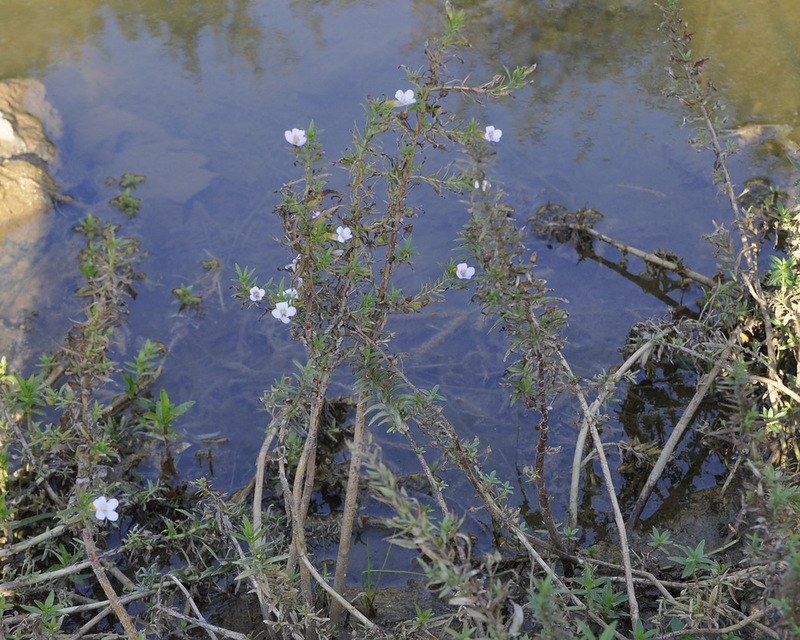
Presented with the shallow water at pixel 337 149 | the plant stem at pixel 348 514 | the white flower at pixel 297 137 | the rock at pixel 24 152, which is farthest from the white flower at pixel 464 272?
the rock at pixel 24 152

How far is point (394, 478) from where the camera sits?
247 centimetres

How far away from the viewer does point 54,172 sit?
18.2 feet

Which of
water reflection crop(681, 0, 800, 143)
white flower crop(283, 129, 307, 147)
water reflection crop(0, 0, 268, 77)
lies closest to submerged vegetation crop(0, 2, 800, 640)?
white flower crop(283, 129, 307, 147)

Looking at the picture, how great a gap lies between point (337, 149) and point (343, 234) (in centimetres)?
318

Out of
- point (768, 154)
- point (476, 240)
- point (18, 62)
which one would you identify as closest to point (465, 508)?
point (476, 240)

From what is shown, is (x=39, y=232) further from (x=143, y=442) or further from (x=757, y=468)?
(x=757, y=468)

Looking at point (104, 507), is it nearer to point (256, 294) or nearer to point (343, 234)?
point (256, 294)

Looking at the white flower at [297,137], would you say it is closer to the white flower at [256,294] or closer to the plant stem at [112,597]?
the white flower at [256,294]

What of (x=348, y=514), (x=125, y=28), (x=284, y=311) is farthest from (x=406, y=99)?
(x=125, y=28)

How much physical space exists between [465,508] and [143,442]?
1749 millimetres

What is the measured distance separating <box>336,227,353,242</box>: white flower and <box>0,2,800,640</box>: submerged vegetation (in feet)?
0.05

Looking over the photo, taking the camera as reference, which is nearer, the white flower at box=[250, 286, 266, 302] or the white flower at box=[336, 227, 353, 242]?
the white flower at box=[336, 227, 353, 242]

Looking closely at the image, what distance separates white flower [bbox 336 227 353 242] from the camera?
2.44 meters

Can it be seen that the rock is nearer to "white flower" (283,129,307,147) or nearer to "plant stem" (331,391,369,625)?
"white flower" (283,129,307,147)
